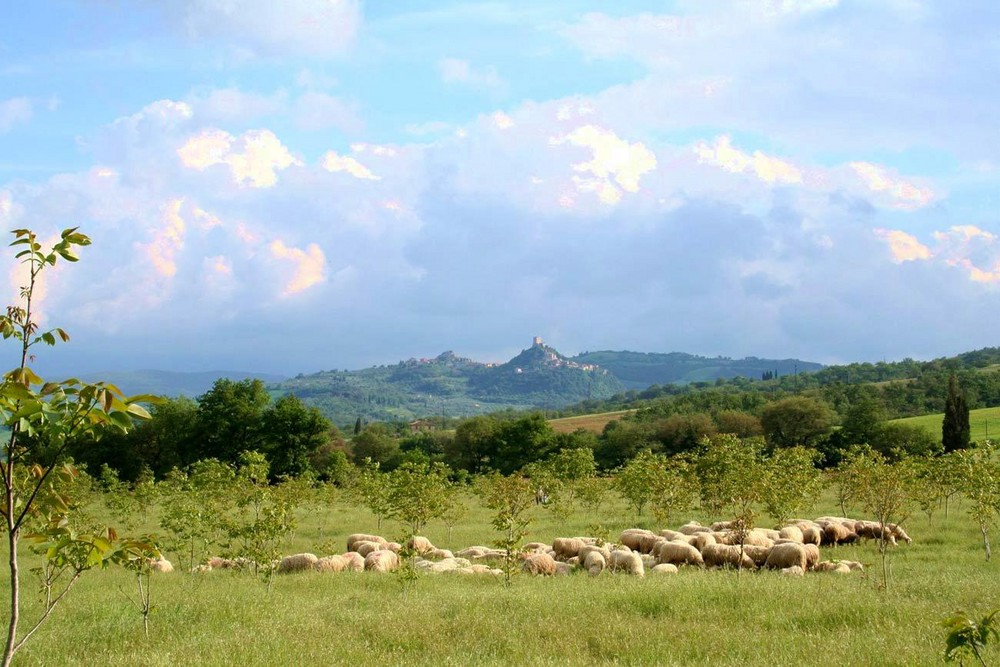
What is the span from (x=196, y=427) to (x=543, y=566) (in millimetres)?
63458

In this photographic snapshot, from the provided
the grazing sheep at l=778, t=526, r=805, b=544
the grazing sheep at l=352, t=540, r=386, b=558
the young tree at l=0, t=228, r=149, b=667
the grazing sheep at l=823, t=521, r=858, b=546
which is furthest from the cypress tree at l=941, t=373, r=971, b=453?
the young tree at l=0, t=228, r=149, b=667

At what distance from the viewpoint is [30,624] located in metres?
15.3

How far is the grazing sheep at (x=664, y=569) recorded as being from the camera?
2297 centimetres

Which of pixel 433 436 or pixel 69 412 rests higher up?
pixel 69 412

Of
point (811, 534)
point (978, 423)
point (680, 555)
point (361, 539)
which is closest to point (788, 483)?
point (811, 534)

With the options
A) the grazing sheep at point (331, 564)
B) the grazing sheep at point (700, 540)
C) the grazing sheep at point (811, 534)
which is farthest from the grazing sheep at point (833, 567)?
the grazing sheep at point (331, 564)

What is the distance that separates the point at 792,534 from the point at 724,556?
4576 mm

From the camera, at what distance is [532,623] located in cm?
1311

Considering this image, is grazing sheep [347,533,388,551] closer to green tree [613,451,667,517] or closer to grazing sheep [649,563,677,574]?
grazing sheep [649,563,677,574]

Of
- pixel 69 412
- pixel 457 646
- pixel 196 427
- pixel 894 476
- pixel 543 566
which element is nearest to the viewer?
pixel 69 412

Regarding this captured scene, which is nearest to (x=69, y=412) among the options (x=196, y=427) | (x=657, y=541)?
(x=657, y=541)

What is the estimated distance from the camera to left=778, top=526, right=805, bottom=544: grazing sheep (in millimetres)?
28516

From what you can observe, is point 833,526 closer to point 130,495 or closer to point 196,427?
point 130,495

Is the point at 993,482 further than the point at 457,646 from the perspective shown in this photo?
Yes
